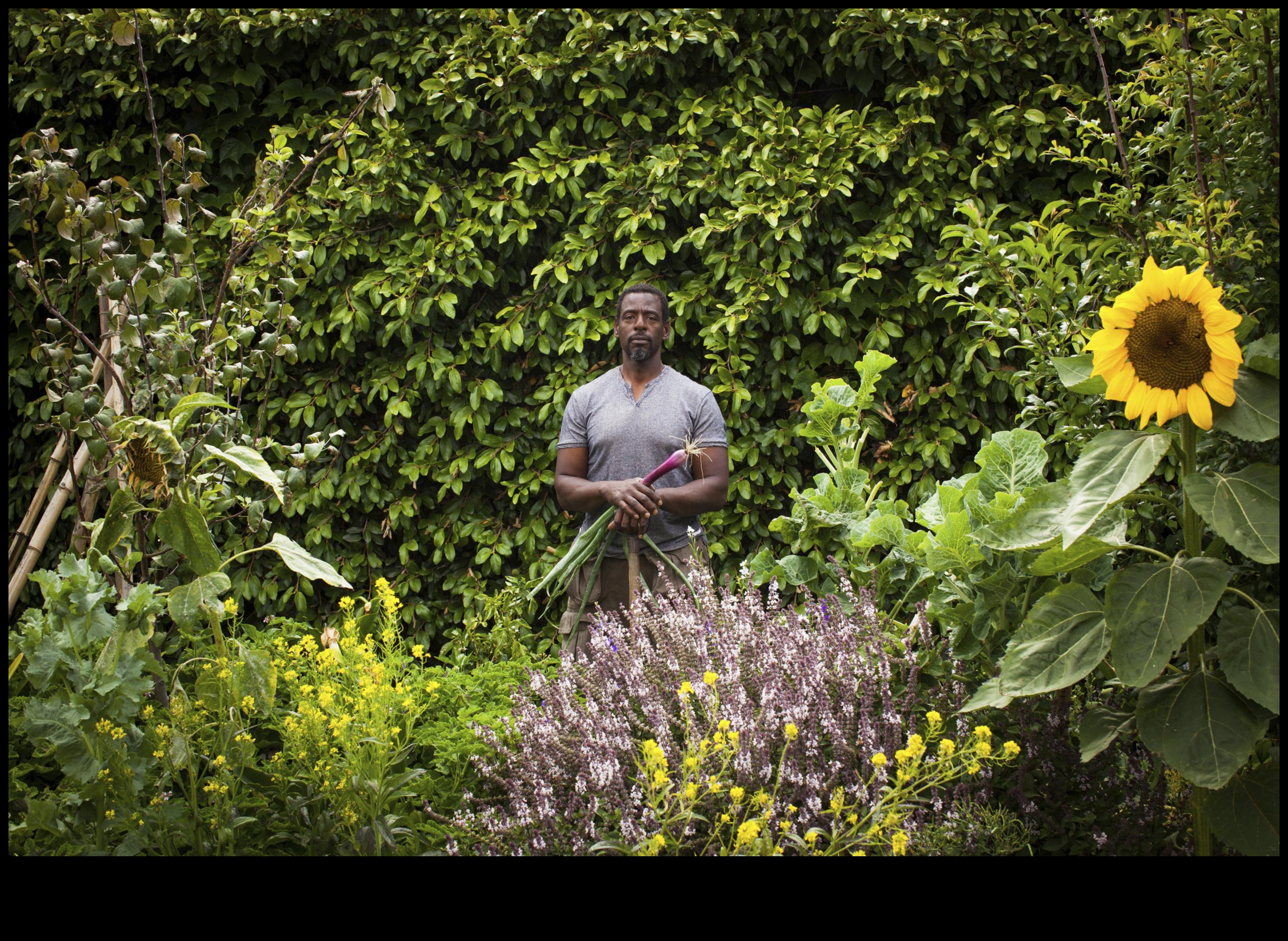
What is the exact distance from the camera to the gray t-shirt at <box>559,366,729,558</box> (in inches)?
126

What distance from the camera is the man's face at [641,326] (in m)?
3.36

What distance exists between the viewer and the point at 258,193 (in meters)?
2.37

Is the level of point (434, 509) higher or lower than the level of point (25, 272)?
lower

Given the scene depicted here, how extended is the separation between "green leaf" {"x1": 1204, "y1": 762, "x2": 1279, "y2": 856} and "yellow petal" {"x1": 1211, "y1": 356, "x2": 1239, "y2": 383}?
60cm

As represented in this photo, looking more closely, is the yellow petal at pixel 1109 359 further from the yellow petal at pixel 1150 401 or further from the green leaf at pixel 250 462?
the green leaf at pixel 250 462

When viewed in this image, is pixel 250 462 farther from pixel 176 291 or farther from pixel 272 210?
pixel 272 210

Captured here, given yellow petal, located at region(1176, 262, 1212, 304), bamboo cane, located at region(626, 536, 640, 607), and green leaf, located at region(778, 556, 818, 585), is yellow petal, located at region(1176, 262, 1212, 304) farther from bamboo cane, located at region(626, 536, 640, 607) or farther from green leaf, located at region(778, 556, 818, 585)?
bamboo cane, located at region(626, 536, 640, 607)

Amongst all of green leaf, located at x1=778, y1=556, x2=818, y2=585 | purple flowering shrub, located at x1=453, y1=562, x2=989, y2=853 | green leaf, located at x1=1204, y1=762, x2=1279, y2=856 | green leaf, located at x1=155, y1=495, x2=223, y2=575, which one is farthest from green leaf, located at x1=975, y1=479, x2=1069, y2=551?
green leaf, located at x1=155, y1=495, x2=223, y2=575

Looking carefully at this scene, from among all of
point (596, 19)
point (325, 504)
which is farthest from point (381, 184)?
point (325, 504)

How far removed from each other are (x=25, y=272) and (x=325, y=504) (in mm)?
2357

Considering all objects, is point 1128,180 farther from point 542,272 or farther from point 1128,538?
point 542,272

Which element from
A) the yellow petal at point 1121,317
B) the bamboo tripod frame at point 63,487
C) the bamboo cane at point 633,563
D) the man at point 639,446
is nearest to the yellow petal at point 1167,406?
the yellow petal at point 1121,317

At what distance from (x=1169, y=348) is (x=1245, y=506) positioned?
247mm

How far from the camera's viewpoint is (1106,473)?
4.43 ft
